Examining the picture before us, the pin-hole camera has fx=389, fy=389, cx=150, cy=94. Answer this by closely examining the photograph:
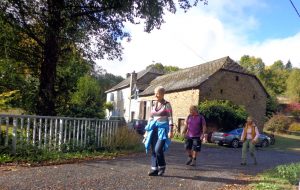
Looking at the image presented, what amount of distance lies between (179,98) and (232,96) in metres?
4.53

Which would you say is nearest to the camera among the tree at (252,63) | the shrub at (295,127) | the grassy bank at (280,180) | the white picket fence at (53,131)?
the grassy bank at (280,180)

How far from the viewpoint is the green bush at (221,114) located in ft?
96.6

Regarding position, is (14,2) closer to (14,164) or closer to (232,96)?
(14,164)

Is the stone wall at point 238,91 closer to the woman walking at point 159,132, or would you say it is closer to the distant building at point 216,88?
the distant building at point 216,88

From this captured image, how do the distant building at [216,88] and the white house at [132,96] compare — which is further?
the white house at [132,96]

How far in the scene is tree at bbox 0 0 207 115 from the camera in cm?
1397

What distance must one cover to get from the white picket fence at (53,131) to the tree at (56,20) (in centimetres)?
261

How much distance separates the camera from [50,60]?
47.2ft

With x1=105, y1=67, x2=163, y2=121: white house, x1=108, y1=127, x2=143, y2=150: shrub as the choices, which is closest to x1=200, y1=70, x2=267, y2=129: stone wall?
x1=105, y1=67, x2=163, y2=121: white house

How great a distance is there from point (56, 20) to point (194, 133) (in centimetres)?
661

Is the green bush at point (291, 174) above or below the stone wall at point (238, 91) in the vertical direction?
below

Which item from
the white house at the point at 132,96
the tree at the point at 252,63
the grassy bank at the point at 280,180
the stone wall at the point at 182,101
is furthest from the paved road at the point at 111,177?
the tree at the point at 252,63

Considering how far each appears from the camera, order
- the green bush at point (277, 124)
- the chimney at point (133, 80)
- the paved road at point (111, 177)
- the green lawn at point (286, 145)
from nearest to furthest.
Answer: the paved road at point (111, 177) → the green lawn at point (286, 145) → the green bush at point (277, 124) → the chimney at point (133, 80)

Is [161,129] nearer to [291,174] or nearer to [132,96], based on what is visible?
[291,174]
